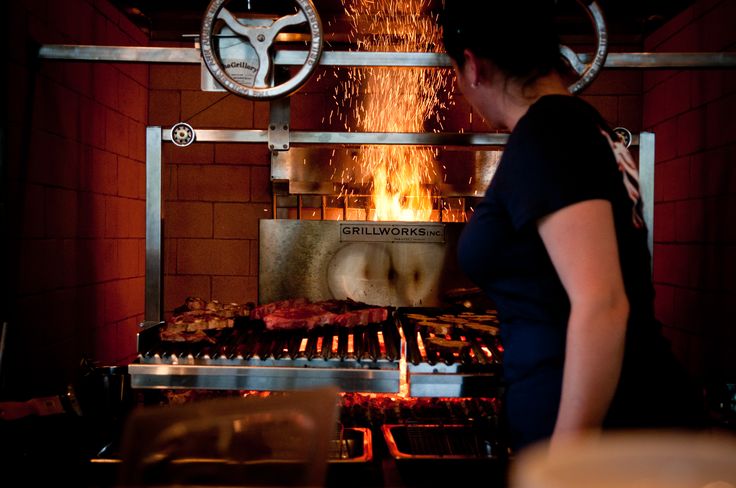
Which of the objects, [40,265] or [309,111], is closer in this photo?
[40,265]

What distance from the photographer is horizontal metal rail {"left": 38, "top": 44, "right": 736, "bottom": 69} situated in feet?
7.36

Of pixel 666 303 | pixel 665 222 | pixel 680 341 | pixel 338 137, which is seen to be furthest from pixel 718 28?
pixel 338 137

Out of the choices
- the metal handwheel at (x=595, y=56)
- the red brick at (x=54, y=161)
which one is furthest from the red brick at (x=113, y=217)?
the metal handwheel at (x=595, y=56)

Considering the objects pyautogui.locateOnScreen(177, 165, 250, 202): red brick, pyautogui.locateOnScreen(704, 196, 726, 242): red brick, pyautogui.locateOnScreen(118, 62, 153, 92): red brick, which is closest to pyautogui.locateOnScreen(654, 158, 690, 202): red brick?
pyautogui.locateOnScreen(704, 196, 726, 242): red brick

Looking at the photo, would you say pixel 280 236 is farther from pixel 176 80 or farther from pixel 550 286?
pixel 550 286

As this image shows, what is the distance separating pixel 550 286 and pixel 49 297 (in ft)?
9.22

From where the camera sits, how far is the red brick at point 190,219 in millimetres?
4562

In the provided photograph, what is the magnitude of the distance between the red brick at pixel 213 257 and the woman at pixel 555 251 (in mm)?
3489

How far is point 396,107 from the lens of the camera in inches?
170

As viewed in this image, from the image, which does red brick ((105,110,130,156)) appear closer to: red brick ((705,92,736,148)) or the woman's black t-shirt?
the woman's black t-shirt

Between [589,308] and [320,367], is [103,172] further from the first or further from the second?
[589,308]

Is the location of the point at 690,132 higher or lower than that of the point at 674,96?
lower

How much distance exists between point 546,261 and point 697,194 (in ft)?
9.91

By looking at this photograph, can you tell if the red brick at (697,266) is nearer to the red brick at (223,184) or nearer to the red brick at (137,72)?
the red brick at (223,184)
